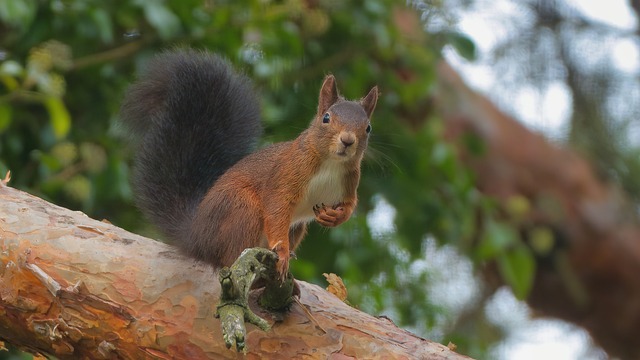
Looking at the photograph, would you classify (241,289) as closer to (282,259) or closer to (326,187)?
(282,259)

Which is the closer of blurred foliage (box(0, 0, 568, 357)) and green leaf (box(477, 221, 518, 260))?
blurred foliage (box(0, 0, 568, 357))

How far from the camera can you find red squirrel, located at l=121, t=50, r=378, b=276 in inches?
64.4

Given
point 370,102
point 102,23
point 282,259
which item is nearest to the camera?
point 282,259

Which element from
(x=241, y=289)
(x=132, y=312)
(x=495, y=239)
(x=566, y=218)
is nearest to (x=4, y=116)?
(x=132, y=312)

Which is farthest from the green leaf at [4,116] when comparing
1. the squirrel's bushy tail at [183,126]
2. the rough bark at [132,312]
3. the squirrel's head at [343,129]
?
the squirrel's head at [343,129]

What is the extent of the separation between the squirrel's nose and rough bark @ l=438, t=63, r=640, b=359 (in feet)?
8.37

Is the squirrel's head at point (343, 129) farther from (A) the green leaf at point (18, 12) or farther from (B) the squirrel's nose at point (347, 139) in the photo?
(A) the green leaf at point (18, 12)

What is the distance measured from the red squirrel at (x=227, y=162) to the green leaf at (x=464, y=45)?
3.24 feet

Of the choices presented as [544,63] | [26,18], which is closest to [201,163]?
[26,18]

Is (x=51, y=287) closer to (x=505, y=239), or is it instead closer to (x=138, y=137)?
(x=138, y=137)

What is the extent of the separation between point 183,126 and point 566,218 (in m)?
3.36

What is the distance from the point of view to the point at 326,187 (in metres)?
1.70

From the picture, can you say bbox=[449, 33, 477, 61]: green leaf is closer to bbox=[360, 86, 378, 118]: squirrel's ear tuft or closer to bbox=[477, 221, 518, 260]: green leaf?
bbox=[477, 221, 518, 260]: green leaf

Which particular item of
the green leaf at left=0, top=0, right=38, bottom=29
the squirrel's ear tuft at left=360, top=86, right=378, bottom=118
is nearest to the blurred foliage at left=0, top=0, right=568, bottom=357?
the green leaf at left=0, top=0, right=38, bottom=29
